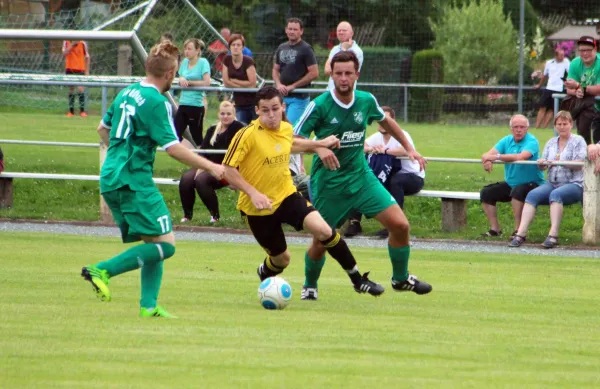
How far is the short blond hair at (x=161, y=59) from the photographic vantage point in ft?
23.6

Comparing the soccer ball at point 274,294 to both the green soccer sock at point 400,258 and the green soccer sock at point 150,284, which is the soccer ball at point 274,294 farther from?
the green soccer sock at point 400,258

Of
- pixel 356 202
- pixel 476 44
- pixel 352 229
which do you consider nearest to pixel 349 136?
pixel 356 202

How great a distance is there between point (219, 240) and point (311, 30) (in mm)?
22144

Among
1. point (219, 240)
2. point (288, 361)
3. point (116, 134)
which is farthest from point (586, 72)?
point (288, 361)

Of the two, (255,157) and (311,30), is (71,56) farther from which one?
(311,30)

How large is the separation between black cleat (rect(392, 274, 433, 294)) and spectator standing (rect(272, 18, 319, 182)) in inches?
265

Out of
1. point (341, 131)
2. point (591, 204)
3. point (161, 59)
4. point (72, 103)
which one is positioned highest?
point (161, 59)

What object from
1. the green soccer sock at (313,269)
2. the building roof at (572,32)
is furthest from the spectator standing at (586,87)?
the building roof at (572,32)

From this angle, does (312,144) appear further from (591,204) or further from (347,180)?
(591,204)

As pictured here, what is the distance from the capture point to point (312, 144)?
827cm

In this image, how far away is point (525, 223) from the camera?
13531mm

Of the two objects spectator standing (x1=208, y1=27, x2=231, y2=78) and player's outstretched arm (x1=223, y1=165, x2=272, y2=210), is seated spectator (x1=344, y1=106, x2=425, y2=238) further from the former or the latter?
player's outstretched arm (x1=223, y1=165, x2=272, y2=210)

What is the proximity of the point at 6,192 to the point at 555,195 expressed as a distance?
7.76 metres

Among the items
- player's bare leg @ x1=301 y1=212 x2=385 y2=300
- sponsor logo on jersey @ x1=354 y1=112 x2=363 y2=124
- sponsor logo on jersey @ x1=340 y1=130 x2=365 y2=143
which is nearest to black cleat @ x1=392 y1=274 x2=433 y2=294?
player's bare leg @ x1=301 y1=212 x2=385 y2=300
